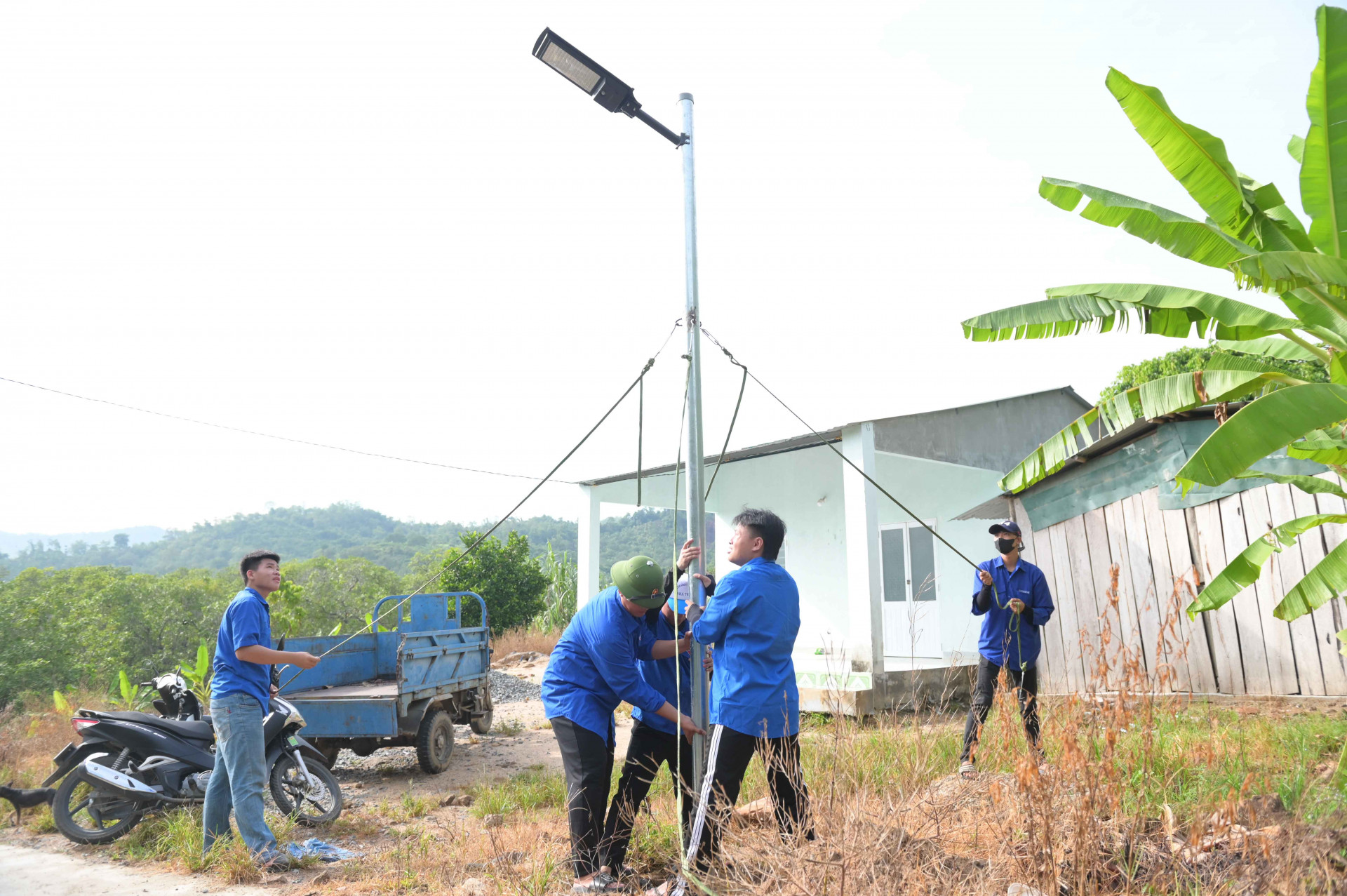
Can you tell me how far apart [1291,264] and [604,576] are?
17.4m

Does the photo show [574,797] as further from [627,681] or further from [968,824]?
[968,824]

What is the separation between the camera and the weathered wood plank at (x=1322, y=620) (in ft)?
20.7

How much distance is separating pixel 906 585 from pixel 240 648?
403 inches

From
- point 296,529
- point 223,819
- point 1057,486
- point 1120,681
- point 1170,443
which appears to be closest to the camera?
point 1120,681

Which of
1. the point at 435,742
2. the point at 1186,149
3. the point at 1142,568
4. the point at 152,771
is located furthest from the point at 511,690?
the point at 1186,149

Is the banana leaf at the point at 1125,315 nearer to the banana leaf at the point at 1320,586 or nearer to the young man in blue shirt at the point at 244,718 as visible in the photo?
the banana leaf at the point at 1320,586

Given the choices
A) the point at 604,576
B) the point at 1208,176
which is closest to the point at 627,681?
the point at 1208,176

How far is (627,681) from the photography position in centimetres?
386

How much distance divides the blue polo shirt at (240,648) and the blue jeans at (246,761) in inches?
1.9

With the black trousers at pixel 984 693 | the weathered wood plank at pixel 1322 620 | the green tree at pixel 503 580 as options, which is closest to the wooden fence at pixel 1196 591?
the weathered wood plank at pixel 1322 620

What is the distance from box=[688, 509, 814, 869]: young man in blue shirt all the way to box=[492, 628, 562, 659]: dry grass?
48.4ft

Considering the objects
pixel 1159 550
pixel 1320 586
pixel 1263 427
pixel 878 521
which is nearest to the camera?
pixel 1263 427

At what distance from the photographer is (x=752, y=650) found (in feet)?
11.7

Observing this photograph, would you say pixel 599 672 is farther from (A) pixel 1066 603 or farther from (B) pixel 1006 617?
(A) pixel 1066 603
